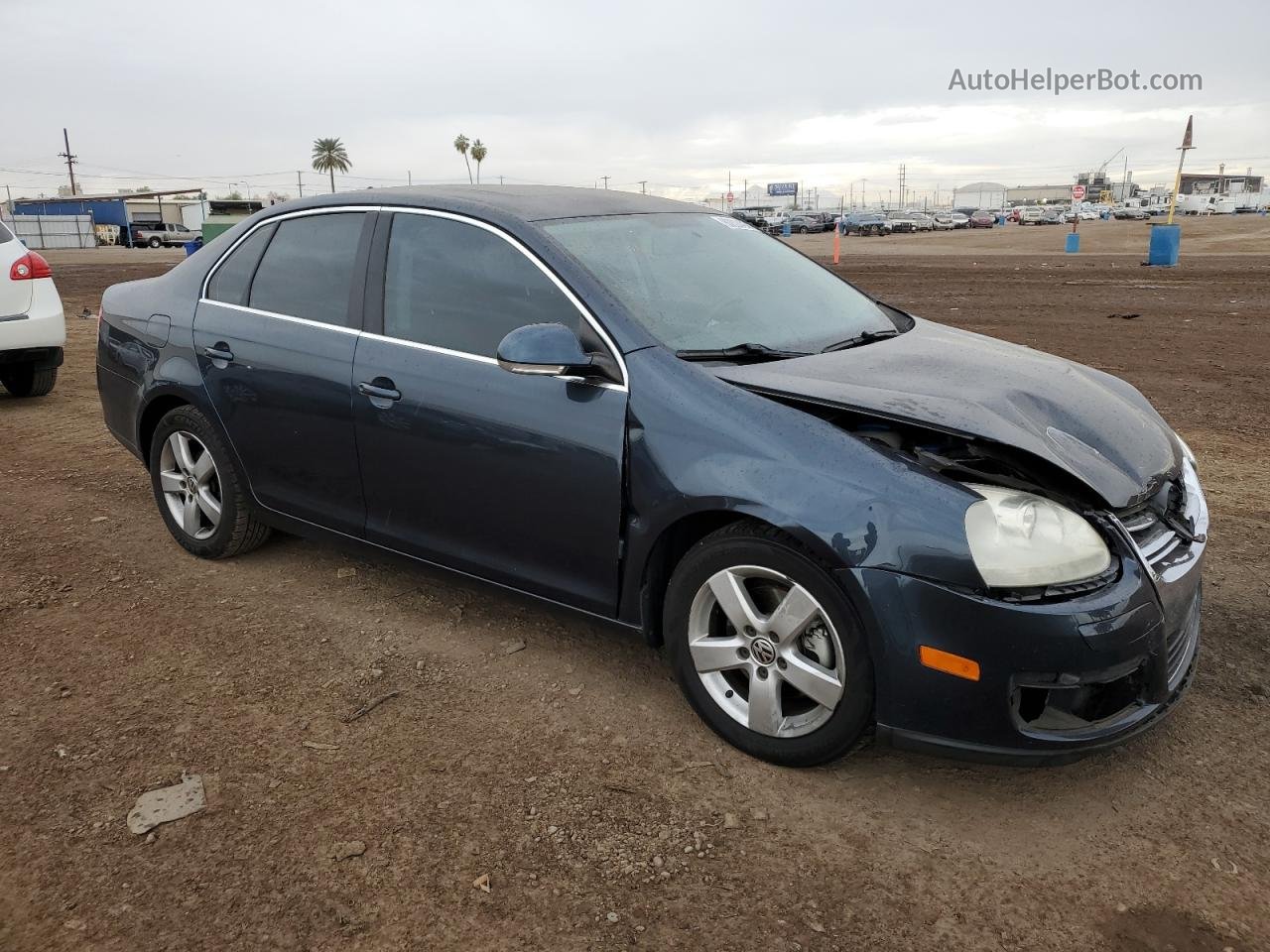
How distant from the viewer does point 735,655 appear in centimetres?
306

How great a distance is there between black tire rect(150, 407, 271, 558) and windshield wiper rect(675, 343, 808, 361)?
2.24 metres

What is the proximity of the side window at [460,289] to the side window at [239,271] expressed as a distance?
→ 89 cm

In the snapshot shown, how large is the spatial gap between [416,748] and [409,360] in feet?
4.45

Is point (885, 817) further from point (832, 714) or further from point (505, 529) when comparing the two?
point (505, 529)

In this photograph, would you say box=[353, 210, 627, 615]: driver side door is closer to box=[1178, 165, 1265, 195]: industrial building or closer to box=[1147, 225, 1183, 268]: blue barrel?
box=[1147, 225, 1183, 268]: blue barrel

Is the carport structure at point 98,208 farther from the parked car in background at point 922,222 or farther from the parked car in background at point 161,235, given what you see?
the parked car in background at point 922,222

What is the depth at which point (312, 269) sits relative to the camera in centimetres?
415

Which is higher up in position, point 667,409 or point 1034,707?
point 667,409

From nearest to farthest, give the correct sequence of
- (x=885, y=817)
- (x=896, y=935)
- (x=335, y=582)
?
1. (x=896, y=935)
2. (x=885, y=817)
3. (x=335, y=582)

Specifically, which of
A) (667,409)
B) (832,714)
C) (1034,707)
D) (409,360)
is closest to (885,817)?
(832,714)

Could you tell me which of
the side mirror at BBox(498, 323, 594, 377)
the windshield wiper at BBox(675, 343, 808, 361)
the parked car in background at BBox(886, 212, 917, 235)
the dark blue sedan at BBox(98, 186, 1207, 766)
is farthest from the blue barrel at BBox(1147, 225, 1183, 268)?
the parked car in background at BBox(886, 212, 917, 235)

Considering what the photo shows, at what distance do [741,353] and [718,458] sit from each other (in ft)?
1.84

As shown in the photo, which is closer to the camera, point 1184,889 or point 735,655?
point 1184,889

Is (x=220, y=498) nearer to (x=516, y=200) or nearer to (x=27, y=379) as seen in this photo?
(x=516, y=200)
